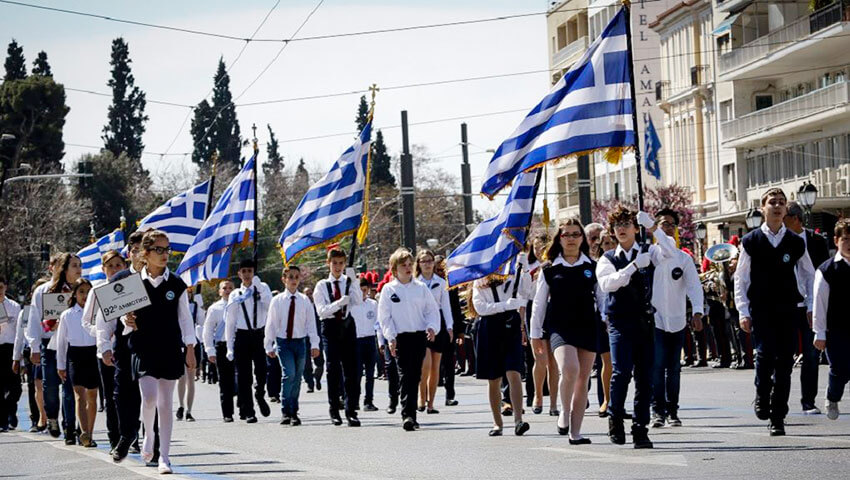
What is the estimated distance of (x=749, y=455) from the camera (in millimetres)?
11586

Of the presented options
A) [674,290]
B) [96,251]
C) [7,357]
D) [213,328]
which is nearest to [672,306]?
[674,290]

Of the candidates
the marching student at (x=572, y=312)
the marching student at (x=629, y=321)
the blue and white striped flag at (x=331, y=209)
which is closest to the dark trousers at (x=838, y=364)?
the marching student at (x=629, y=321)

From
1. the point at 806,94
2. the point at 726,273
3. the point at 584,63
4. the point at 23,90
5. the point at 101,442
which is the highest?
the point at 23,90

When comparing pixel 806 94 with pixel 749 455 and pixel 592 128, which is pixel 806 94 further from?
pixel 749 455

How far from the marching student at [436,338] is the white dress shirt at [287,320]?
1.44 m

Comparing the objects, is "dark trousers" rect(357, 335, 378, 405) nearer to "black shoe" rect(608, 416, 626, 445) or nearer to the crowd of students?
the crowd of students

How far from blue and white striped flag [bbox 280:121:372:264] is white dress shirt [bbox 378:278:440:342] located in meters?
4.70

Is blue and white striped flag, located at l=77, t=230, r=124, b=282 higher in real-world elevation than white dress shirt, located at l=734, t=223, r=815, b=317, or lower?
higher

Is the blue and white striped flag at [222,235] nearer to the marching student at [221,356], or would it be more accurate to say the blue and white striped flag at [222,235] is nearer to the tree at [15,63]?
the marching student at [221,356]

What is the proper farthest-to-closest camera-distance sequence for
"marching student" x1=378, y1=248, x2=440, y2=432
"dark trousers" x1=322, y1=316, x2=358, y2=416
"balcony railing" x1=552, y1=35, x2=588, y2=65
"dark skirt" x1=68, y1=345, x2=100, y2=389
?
1. "balcony railing" x1=552, y1=35, x2=588, y2=65
2. "dark trousers" x1=322, y1=316, x2=358, y2=416
3. "marching student" x1=378, y1=248, x2=440, y2=432
4. "dark skirt" x1=68, y1=345, x2=100, y2=389

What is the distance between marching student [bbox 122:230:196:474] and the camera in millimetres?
12711

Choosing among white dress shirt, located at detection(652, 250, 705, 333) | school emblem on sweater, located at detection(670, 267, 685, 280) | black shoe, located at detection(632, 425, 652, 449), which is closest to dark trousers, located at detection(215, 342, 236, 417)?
white dress shirt, located at detection(652, 250, 705, 333)

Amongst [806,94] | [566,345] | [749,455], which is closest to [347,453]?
[566,345]

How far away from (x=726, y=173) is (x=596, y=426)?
46505mm
